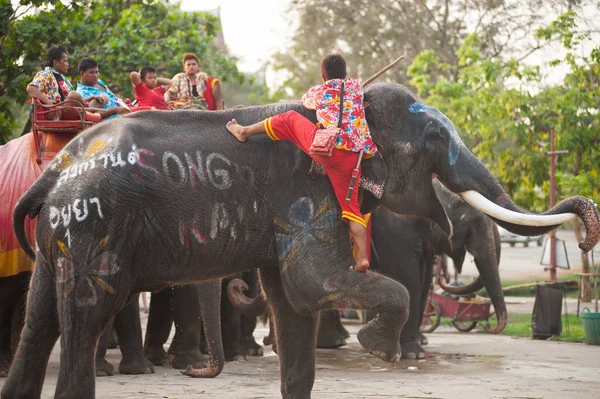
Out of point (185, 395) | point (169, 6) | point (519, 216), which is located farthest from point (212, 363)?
point (169, 6)

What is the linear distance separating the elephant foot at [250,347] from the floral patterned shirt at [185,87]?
2893mm

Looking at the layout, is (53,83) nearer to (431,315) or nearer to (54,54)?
(54,54)

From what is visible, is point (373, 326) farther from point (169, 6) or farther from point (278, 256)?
point (169, 6)

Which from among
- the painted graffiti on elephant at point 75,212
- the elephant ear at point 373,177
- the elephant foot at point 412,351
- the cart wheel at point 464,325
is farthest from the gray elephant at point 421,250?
the painted graffiti on elephant at point 75,212

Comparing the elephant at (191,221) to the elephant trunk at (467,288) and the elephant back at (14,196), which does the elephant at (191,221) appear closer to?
the elephant back at (14,196)

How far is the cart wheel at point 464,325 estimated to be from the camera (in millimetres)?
15710

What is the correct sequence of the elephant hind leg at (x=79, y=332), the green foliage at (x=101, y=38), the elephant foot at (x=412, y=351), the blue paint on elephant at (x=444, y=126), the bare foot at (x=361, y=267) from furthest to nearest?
1. the green foliage at (x=101, y=38)
2. the elephant foot at (x=412, y=351)
3. the blue paint on elephant at (x=444, y=126)
4. the bare foot at (x=361, y=267)
5. the elephant hind leg at (x=79, y=332)

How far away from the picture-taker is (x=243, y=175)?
593 cm

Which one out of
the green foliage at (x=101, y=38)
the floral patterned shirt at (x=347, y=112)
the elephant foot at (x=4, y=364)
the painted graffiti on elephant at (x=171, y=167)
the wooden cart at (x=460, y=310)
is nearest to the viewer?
the painted graffiti on elephant at (x=171, y=167)

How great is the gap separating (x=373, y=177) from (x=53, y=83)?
3.95 metres

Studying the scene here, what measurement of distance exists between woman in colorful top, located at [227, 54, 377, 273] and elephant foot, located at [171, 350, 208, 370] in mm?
4298

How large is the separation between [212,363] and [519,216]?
323cm

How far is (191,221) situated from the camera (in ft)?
19.0

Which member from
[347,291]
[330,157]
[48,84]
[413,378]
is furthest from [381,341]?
[48,84]
